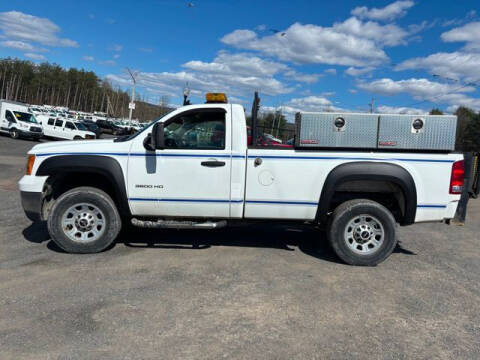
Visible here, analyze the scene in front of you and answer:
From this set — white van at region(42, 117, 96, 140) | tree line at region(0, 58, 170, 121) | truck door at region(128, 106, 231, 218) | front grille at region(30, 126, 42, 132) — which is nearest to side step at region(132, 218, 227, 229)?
truck door at region(128, 106, 231, 218)

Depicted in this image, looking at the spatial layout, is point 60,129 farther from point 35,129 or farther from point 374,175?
point 374,175

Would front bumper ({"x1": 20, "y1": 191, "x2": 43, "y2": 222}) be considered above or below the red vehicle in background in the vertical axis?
below

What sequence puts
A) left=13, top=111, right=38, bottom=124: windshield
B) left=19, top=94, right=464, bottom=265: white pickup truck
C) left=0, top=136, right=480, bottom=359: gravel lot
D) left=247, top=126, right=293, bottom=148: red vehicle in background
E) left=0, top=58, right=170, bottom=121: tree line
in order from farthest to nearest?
left=0, top=58, right=170, bottom=121: tree line < left=13, top=111, right=38, bottom=124: windshield < left=247, top=126, right=293, bottom=148: red vehicle in background < left=19, top=94, right=464, bottom=265: white pickup truck < left=0, top=136, right=480, bottom=359: gravel lot

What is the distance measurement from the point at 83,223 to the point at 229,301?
244cm

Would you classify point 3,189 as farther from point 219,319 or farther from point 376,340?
point 376,340

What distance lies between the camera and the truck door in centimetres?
514

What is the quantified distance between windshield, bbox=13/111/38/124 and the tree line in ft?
252

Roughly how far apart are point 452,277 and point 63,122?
95.7ft

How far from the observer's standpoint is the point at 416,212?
512cm

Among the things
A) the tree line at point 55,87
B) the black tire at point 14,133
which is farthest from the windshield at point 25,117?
the tree line at point 55,87

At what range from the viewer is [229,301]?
13.0ft

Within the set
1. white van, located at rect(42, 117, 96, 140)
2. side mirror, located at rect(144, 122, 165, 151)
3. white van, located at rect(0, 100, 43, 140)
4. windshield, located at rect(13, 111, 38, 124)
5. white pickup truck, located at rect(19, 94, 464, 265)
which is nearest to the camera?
side mirror, located at rect(144, 122, 165, 151)

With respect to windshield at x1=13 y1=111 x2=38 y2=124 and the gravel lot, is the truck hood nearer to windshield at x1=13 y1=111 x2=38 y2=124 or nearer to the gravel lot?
the gravel lot

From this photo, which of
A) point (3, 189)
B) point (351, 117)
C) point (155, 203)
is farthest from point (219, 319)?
point (3, 189)
